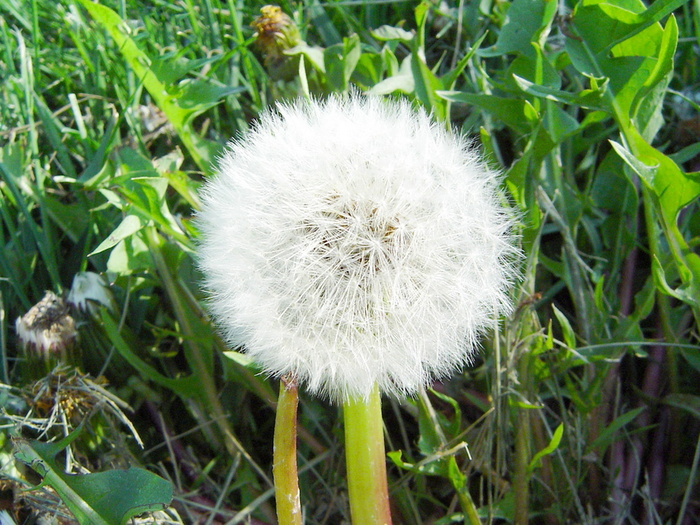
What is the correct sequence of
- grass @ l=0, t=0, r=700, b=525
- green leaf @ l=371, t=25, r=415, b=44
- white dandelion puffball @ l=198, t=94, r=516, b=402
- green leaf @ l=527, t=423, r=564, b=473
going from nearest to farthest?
white dandelion puffball @ l=198, t=94, r=516, b=402 → green leaf @ l=527, t=423, r=564, b=473 → grass @ l=0, t=0, r=700, b=525 → green leaf @ l=371, t=25, r=415, b=44

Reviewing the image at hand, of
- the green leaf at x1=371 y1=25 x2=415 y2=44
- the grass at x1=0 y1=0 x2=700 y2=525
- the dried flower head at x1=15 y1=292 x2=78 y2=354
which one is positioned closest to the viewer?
the grass at x1=0 y1=0 x2=700 y2=525

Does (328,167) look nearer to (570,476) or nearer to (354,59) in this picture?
(354,59)

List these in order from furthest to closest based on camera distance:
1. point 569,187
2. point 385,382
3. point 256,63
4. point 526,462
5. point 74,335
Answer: point 256,63 → point 569,187 → point 74,335 → point 526,462 → point 385,382

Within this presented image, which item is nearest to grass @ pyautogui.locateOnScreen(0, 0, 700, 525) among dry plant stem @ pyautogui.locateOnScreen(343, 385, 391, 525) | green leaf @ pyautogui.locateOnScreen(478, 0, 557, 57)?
green leaf @ pyautogui.locateOnScreen(478, 0, 557, 57)

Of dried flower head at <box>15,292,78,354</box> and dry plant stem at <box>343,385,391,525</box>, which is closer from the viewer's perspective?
dry plant stem at <box>343,385,391,525</box>

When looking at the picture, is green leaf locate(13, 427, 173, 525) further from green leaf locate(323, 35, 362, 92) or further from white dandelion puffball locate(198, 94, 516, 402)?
green leaf locate(323, 35, 362, 92)

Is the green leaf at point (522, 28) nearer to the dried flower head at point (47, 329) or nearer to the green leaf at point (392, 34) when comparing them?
the green leaf at point (392, 34)

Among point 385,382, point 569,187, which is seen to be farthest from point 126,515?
point 569,187
